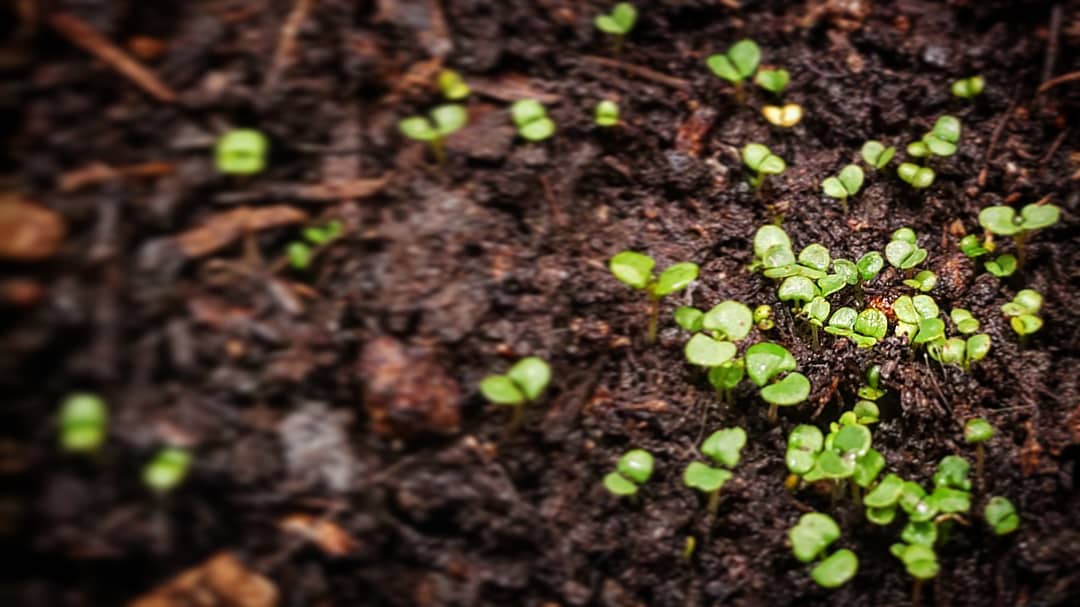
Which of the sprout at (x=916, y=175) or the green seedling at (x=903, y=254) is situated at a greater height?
the sprout at (x=916, y=175)

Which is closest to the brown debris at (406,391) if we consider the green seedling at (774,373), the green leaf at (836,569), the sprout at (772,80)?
the green seedling at (774,373)

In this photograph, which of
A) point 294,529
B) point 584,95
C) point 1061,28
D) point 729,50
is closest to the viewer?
point 294,529

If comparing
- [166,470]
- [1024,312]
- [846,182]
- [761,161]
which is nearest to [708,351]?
[761,161]

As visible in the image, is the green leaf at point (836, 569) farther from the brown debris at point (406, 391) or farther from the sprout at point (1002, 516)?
the brown debris at point (406, 391)

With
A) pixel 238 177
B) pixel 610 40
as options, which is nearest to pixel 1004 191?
pixel 610 40

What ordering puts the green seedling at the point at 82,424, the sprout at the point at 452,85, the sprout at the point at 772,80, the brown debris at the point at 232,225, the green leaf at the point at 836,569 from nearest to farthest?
1. the green seedling at the point at 82,424
2. the brown debris at the point at 232,225
3. the green leaf at the point at 836,569
4. the sprout at the point at 452,85
5. the sprout at the point at 772,80

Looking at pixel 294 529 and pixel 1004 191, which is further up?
pixel 1004 191

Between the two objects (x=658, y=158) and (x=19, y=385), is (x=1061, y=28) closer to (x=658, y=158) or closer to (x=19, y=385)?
(x=658, y=158)

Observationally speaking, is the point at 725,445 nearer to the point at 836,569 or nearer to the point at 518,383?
the point at 836,569
